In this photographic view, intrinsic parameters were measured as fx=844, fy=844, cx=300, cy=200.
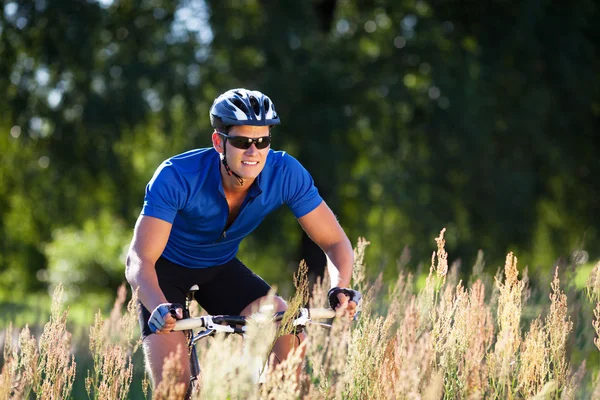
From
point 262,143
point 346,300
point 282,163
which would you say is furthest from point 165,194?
point 346,300

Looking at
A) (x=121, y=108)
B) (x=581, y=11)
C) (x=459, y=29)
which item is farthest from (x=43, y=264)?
(x=581, y=11)

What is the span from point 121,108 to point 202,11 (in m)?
2.08

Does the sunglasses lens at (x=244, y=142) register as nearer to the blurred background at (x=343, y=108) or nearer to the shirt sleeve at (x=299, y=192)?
the shirt sleeve at (x=299, y=192)

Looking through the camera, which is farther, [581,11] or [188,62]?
[581,11]

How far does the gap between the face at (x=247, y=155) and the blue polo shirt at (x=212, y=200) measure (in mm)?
136

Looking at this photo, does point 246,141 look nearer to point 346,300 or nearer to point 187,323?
point 346,300

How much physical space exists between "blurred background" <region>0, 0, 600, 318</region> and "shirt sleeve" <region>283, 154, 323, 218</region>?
327 inches

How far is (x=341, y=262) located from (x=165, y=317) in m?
1.17

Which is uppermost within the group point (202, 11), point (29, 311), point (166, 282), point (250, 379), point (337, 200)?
point (202, 11)

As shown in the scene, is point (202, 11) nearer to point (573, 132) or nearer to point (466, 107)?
point (466, 107)

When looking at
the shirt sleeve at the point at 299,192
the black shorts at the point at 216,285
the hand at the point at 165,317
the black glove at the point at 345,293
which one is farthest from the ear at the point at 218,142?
the hand at the point at 165,317

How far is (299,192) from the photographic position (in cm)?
407

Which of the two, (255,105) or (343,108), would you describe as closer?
(255,105)

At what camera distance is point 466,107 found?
13.0 m
